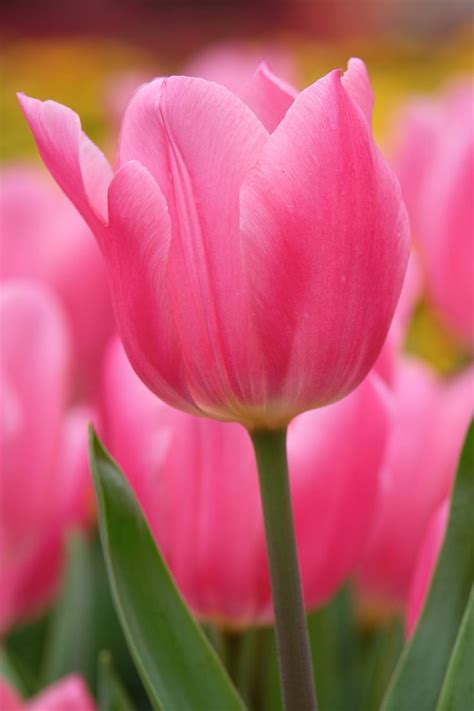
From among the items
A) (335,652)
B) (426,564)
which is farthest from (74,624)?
(426,564)

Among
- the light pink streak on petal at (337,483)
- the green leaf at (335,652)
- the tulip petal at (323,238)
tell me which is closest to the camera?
the tulip petal at (323,238)

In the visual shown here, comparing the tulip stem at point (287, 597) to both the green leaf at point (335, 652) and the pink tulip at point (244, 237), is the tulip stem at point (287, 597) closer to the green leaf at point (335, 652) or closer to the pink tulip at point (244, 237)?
the pink tulip at point (244, 237)

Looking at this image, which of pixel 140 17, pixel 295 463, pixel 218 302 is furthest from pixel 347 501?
pixel 140 17

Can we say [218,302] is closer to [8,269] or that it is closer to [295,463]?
[295,463]

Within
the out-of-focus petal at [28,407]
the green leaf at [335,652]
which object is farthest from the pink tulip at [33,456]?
the green leaf at [335,652]

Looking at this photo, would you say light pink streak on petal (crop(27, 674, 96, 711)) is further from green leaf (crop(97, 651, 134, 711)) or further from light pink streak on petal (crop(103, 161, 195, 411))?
light pink streak on petal (crop(103, 161, 195, 411))

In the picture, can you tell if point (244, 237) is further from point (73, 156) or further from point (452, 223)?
point (452, 223)

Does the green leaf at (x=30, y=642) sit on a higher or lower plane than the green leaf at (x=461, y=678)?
lower
